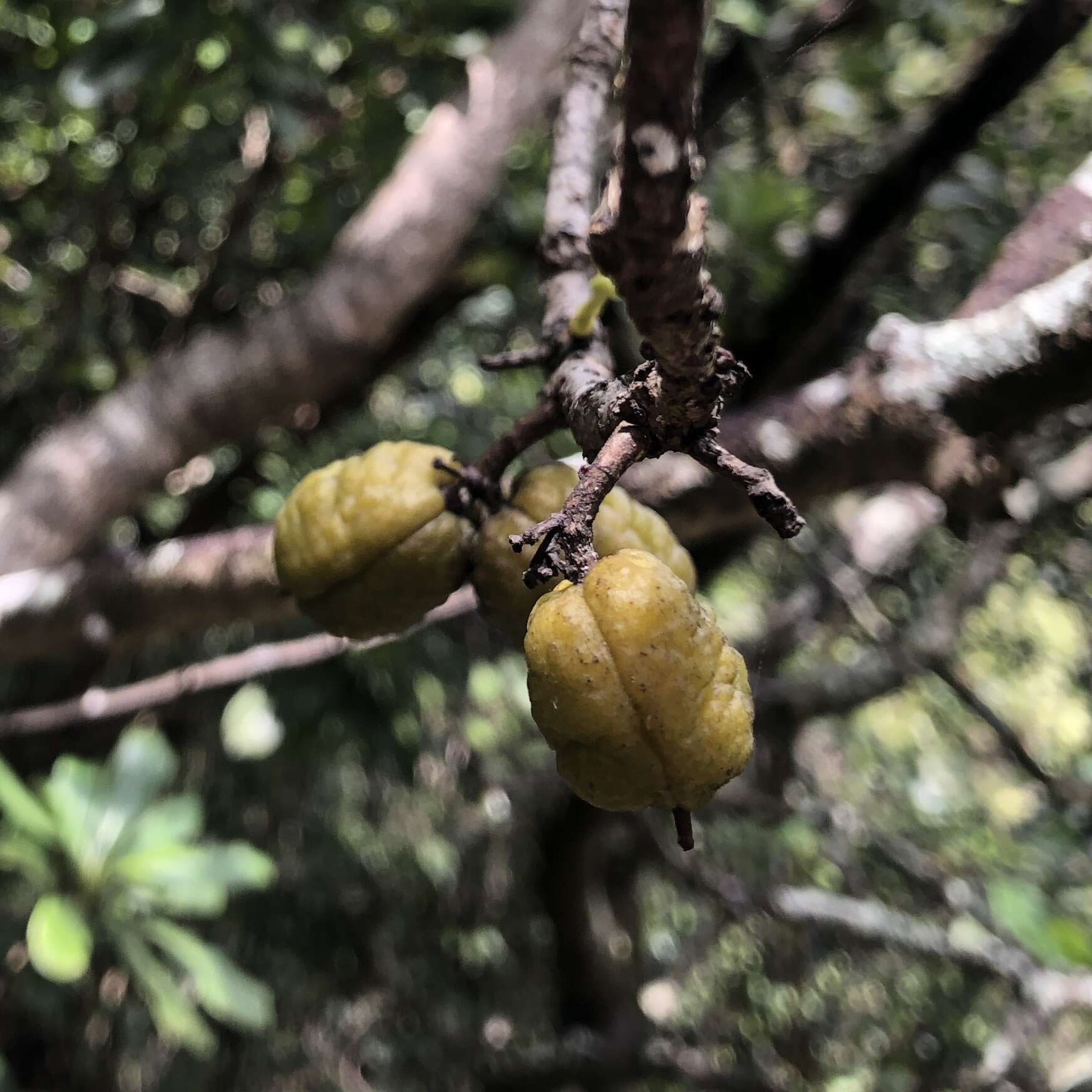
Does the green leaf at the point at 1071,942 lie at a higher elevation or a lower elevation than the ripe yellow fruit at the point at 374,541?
lower

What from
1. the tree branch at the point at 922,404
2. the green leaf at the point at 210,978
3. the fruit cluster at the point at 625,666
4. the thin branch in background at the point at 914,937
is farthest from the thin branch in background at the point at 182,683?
the thin branch in background at the point at 914,937

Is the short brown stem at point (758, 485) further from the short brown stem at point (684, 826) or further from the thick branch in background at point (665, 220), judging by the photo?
the short brown stem at point (684, 826)

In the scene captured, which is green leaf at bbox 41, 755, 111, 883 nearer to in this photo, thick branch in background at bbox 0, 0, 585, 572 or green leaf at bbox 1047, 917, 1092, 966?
thick branch in background at bbox 0, 0, 585, 572

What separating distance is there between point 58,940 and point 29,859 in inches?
10.8

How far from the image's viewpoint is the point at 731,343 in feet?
9.39

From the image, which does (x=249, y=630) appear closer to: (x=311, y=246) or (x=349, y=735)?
(x=349, y=735)

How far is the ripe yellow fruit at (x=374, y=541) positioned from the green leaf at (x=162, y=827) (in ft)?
3.77

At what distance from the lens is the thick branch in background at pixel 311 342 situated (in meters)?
Answer: 2.54

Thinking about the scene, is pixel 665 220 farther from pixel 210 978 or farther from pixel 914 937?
pixel 914 937

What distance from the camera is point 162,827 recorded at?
2111mm

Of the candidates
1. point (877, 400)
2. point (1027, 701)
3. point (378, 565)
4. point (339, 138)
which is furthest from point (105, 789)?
point (1027, 701)

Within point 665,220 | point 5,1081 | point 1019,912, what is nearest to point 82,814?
point 5,1081

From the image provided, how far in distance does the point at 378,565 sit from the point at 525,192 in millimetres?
2697

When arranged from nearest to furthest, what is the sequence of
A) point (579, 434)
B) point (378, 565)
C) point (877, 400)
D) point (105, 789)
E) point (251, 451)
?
point (579, 434)
point (378, 565)
point (877, 400)
point (105, 789)
point (251, 451)
